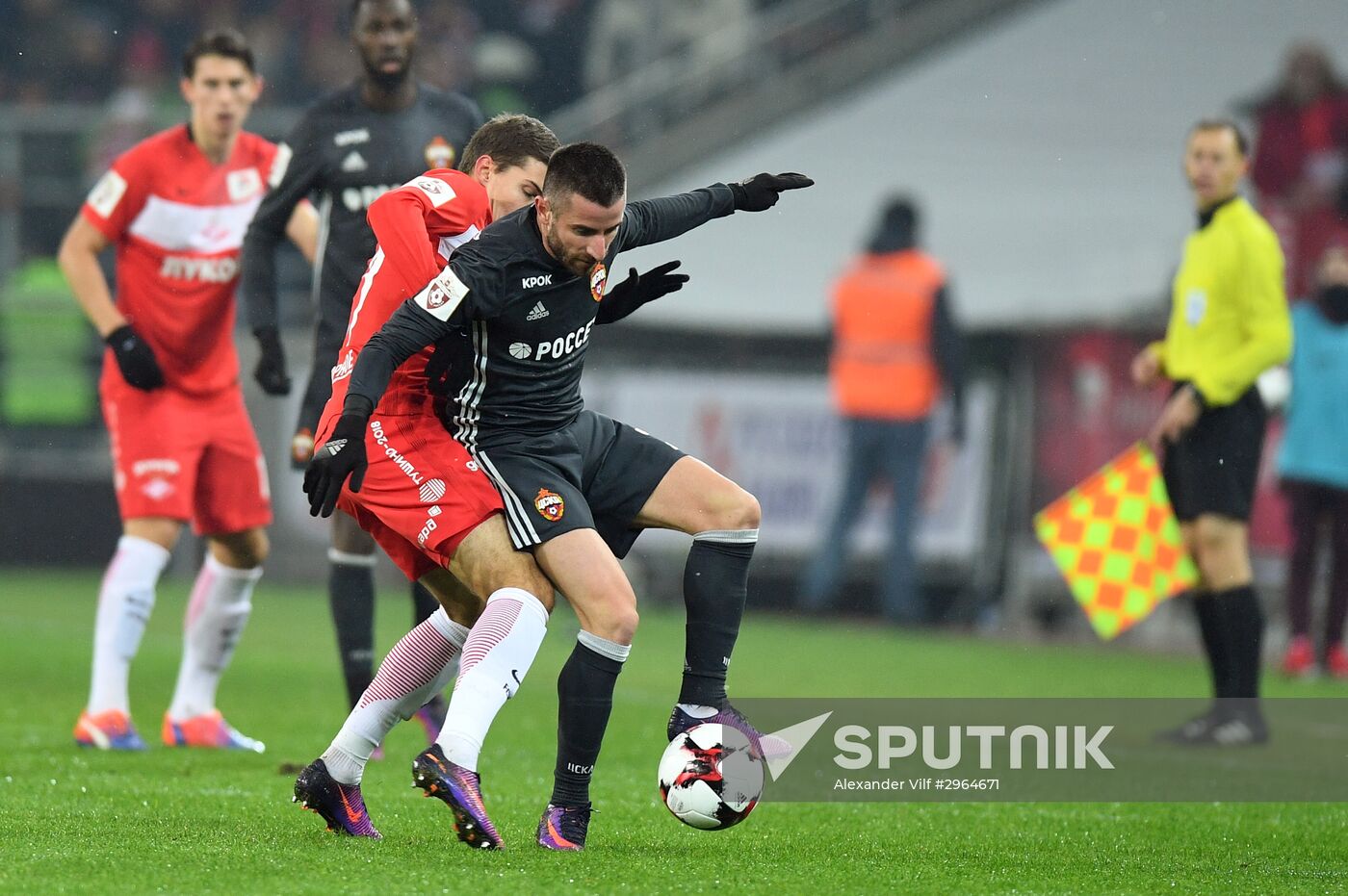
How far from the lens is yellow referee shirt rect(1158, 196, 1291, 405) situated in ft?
23.3

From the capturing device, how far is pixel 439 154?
6172 millimetres

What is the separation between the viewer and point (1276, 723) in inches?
301

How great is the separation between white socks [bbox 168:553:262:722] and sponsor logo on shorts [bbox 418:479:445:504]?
7.23 feet

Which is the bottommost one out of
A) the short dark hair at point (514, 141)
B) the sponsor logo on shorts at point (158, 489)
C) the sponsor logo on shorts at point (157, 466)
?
the sponsor logo on shorts at point (158, 489)

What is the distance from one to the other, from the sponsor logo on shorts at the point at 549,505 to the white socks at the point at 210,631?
2342 mm

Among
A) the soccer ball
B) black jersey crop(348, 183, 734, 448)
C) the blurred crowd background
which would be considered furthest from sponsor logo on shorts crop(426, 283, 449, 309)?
the blurred crowd background

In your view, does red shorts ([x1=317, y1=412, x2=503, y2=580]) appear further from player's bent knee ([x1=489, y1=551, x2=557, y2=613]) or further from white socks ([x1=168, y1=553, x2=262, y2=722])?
white socks ([x1=168, y1=553, x2=262, y2=722])

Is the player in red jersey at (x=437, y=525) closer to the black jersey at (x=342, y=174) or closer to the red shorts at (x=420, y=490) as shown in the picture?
the red shorts at (x=420, y=490)

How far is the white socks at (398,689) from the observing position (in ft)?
14.4

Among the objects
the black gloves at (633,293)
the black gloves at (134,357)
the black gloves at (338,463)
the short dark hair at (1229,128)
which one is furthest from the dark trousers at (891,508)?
the black gloves at (338,463)

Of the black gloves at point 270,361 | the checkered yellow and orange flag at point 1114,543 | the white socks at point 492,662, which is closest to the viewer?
the white socks at point 492,662

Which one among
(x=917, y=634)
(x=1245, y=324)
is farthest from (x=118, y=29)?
(x=1245, y=324)

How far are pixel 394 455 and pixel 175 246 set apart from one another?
235 centimetres

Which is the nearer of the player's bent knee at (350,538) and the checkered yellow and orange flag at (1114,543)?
the player's bent knee at (350,538)
